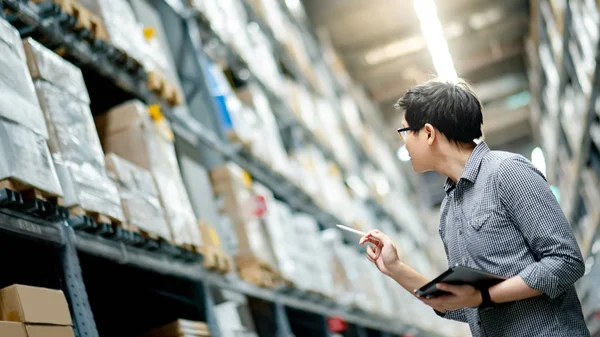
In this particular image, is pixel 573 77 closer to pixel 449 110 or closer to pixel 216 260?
pixel 216 260

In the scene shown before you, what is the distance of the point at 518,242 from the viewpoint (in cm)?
235

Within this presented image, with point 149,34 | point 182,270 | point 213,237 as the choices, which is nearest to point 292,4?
point 149,34

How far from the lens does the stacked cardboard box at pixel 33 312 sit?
2432 mm

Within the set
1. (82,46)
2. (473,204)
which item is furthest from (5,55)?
(473,204)

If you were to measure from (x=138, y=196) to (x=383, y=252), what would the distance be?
1338 mm

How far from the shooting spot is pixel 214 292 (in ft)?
15.4

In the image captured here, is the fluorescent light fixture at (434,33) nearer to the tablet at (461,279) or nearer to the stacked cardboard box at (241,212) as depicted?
the stacked cardboard box at (241,212)

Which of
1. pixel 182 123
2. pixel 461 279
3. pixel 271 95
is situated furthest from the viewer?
pixel 271 95

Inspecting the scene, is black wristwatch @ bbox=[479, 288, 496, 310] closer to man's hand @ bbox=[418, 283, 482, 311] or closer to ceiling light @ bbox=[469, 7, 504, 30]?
man's hand @ bbox=[418, 283, 482, 311]

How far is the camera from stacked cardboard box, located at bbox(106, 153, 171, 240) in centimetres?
341

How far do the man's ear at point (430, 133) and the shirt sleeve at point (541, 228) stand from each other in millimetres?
242

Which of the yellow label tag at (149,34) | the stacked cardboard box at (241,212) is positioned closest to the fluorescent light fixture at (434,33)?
the stacked cardboard box at (241,212)

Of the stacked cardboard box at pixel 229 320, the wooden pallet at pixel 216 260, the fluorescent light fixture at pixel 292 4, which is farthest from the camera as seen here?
the fluorescent light fixture at pixel 292 4

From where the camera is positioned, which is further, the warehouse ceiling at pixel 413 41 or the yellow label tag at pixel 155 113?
the warehouse ceiling at pixel 413 41
